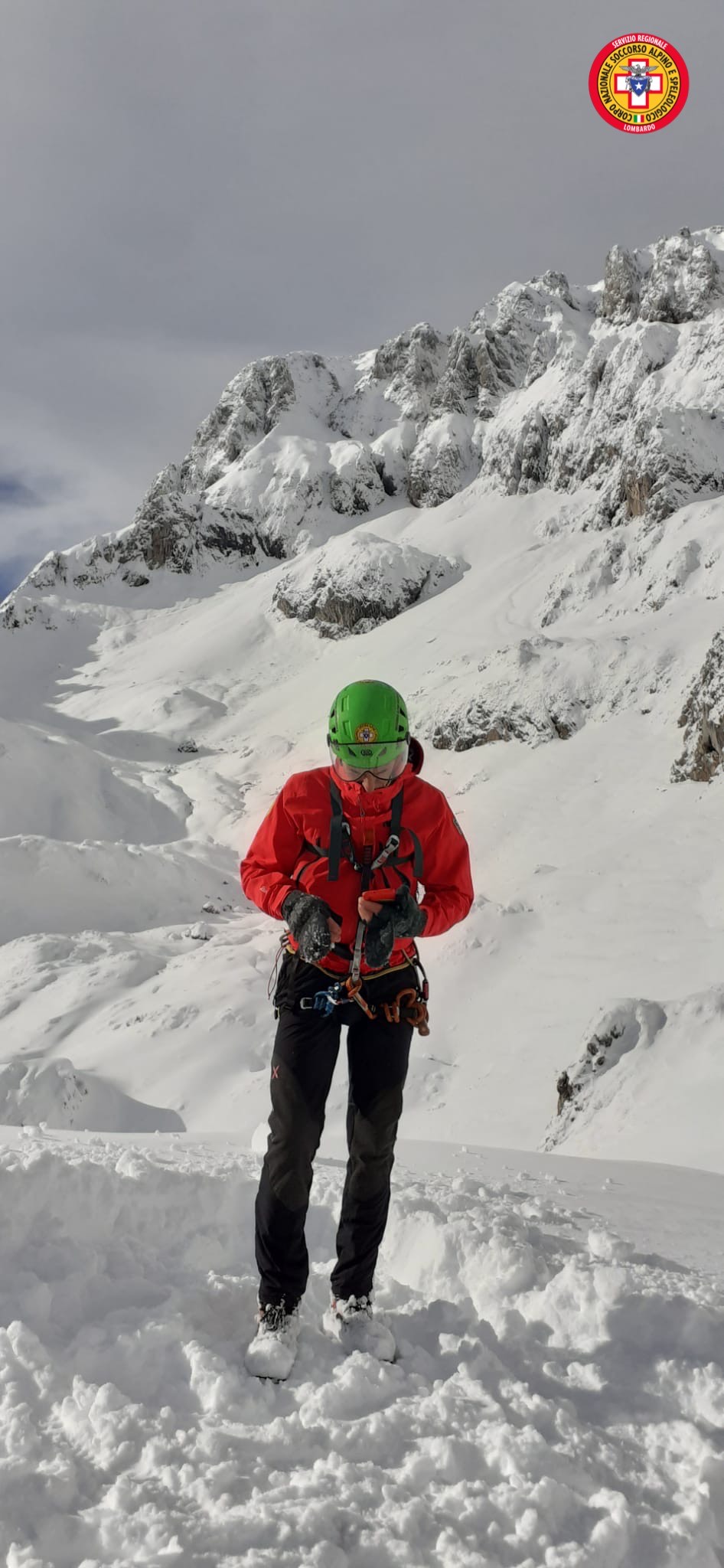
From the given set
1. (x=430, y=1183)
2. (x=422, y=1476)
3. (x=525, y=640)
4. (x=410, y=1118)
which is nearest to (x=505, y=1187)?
(x=430, y=1183)

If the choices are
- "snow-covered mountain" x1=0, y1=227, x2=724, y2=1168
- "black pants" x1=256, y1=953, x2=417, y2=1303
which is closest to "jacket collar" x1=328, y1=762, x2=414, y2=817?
"black pants" x1=256, y1=953, x2=417, y2=1303

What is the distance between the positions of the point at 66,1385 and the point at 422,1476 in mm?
1237

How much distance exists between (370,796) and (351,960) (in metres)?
0.70

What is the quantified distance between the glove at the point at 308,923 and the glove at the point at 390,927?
17 cm

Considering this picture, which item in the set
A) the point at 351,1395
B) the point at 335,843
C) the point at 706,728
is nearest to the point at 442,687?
the point at 706,728

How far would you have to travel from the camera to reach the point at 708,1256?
3838 mm

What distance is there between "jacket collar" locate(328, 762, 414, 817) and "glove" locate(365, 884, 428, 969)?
41 cm

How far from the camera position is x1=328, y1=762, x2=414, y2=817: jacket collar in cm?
358

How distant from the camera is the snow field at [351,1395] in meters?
2.30

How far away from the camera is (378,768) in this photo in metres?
3.55

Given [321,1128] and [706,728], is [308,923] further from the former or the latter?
[706,728]

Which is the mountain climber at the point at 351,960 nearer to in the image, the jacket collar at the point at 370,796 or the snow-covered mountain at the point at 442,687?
the jacket collar at the point at 370,796

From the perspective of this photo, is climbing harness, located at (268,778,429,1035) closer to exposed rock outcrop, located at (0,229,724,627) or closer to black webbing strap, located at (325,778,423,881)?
black webbing strap, located at (325,778,423,881)

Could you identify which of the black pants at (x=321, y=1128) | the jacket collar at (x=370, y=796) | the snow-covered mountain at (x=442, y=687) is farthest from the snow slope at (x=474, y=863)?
the jacket collar at (x=370, y=796)
